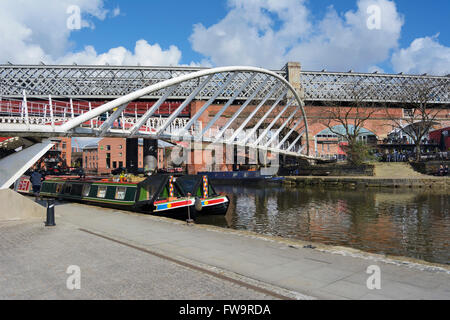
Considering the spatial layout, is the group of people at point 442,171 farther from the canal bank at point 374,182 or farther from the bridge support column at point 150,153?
the bridge support column at point 150,153

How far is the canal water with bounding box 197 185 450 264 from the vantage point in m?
12.7

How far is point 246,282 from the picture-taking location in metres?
6.28

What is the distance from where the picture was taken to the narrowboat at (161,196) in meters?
16.8

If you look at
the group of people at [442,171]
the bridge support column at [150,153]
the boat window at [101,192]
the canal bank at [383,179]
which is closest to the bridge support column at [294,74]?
the canal bank at [383,179]

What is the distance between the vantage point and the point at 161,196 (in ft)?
58.1

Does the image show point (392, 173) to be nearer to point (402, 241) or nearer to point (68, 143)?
point (402, 241)

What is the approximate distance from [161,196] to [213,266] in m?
10.8

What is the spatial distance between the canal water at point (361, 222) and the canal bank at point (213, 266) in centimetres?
453

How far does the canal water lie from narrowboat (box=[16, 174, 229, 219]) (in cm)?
114

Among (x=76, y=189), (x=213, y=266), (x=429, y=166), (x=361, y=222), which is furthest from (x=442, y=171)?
(x=213, y=266)

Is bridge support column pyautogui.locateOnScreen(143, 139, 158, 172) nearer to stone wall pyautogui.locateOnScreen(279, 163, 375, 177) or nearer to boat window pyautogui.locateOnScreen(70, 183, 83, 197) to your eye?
boat window pyautogui.locateOnScreen(70, 183, 83, 197)

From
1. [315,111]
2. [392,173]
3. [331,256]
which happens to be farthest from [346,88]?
[331,256]

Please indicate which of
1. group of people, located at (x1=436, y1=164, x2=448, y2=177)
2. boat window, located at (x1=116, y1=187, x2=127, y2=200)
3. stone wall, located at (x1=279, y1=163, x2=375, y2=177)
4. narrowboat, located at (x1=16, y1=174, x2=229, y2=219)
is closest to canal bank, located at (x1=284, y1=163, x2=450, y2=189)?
stone wall, located at (x1=279, y1=163, x2=375, y2=177)
